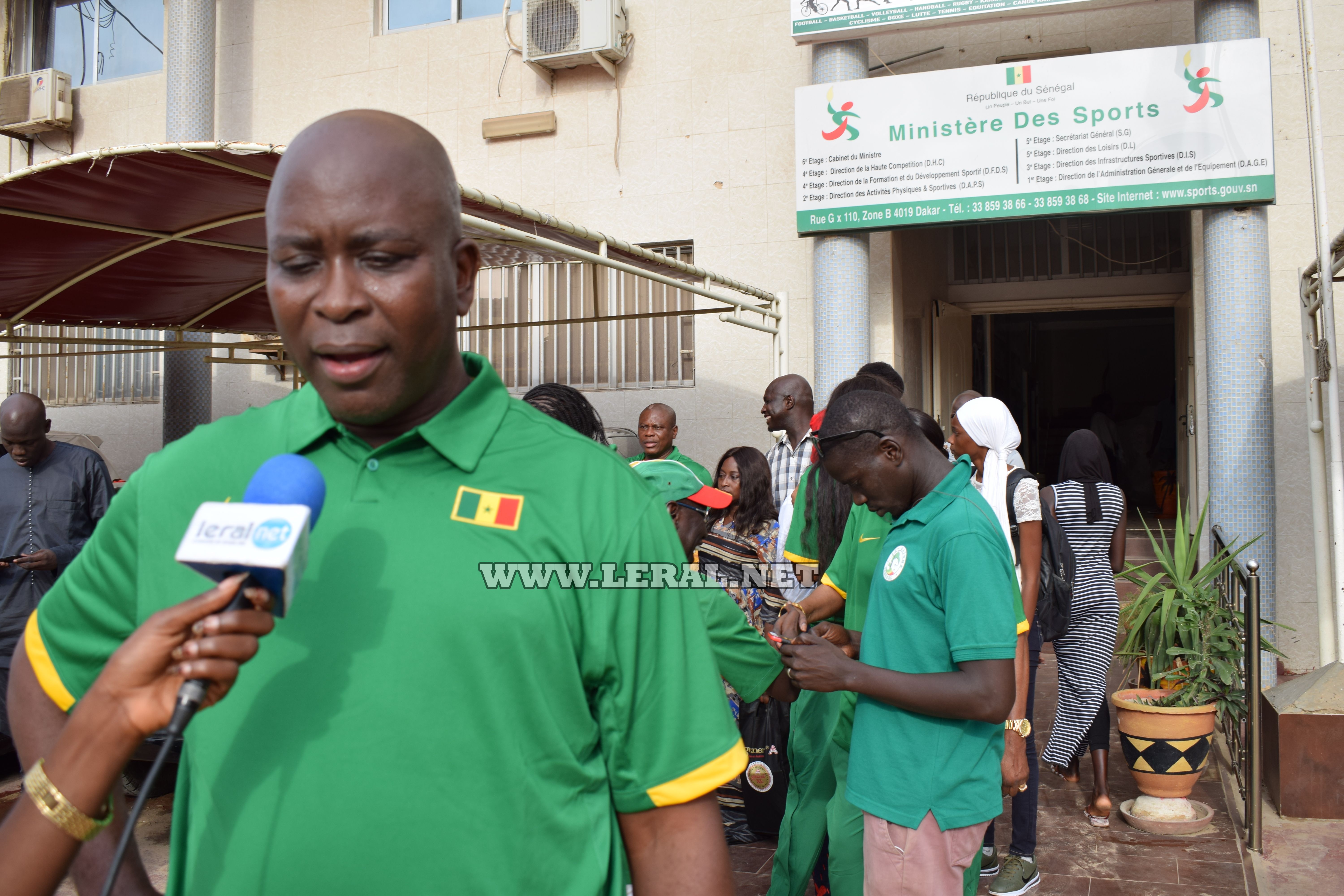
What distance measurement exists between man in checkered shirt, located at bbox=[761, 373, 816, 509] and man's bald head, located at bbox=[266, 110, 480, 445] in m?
4.64

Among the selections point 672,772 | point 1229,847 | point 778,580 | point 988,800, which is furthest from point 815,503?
point 672,772

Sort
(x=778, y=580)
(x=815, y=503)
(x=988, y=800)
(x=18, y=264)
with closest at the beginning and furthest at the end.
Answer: (x=988, y=800) → (x=815, y=503) → (x=778, y=580) → (x=18, y=264)

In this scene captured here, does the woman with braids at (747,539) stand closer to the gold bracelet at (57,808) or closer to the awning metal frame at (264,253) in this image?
the awning metal frame at (264,253)

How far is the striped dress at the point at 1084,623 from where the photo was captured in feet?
16.9

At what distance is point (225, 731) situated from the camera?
1.20 meters

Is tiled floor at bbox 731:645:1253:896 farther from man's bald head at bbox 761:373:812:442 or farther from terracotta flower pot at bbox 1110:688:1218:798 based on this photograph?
man's bald head at bbox 761:373:812:442

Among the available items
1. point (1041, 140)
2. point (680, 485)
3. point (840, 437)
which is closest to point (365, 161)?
point (840, 437)

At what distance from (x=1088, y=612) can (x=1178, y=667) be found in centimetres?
64

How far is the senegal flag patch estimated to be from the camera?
4.05 ft

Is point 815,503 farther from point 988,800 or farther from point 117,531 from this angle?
point 117,531

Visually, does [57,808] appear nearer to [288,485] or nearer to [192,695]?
[192,695]

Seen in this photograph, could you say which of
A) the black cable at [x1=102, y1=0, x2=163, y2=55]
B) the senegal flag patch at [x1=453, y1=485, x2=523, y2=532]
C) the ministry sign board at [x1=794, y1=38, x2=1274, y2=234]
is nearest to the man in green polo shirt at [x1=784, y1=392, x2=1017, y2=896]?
the senegal flag patch at [x1=453, y1=485, x2=523, y2=532]

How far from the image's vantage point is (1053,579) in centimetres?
484

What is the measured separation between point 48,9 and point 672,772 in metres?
13.6
